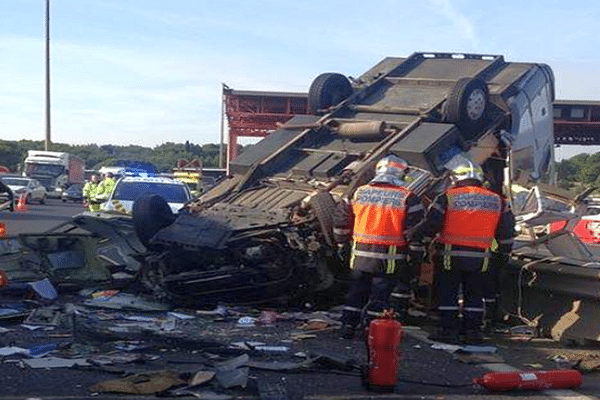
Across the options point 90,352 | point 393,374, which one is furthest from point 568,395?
point 90,352

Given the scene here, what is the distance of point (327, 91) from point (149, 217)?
2.55 m

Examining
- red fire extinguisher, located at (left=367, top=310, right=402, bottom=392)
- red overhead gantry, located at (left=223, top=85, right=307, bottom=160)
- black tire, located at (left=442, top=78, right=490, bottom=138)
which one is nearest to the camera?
red fire extinguisher, located at (left=367, top=310, right=402, bottom=392)

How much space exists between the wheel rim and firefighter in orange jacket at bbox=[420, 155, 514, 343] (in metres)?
1.48

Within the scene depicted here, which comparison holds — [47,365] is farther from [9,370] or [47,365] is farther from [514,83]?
[514,83]

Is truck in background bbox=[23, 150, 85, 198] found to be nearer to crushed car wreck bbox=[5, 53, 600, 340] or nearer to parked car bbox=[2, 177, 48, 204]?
parked car bbox=[2, 177, 48, 204]

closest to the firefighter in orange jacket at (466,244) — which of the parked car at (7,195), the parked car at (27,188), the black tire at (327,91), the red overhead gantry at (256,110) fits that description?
the black tire at (327,91)

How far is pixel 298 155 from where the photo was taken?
968 centimetres

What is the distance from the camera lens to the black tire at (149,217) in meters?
9.08

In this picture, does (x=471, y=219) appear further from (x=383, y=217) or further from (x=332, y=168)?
(x=332, y=168)

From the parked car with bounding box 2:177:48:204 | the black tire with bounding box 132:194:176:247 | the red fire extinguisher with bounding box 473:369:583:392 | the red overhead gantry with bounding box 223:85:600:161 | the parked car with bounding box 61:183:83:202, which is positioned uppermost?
the red overhead gantry with bounding box 223:85:600:161

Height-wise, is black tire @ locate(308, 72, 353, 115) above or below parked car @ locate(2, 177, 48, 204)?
above

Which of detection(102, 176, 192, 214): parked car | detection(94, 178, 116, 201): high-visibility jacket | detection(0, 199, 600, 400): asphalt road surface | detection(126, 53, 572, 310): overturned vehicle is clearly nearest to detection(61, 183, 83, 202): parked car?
detection(94, 178, 116, 201): high-visibility jacket

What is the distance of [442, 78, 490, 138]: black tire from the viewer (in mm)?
9039

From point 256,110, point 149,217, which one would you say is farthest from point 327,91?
point 256,110
